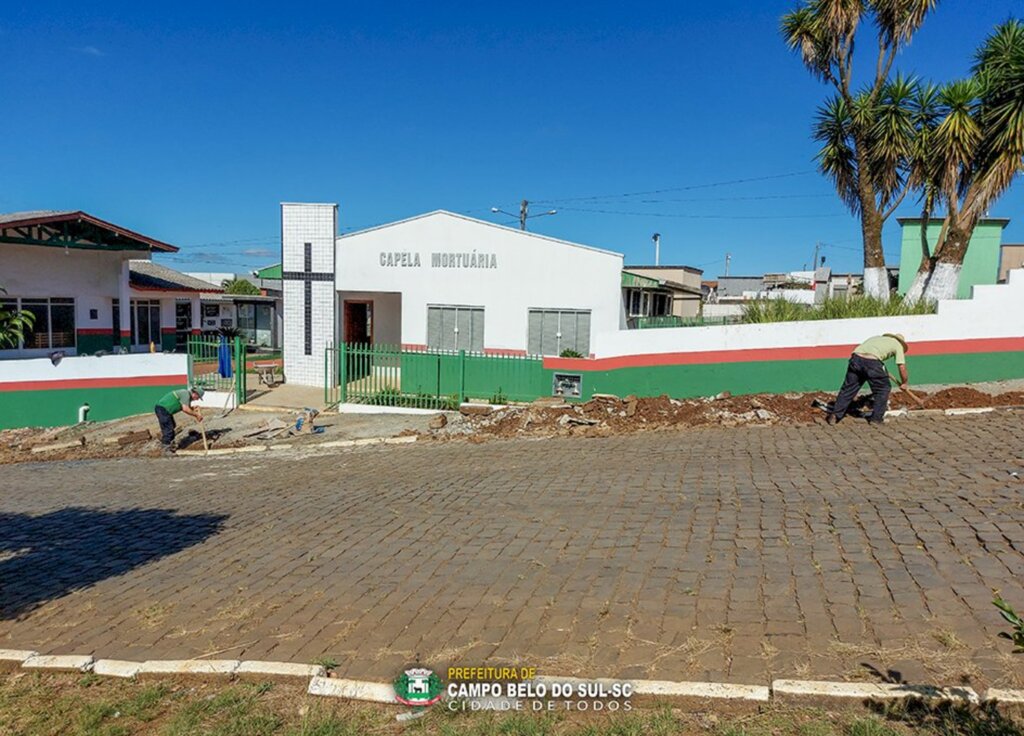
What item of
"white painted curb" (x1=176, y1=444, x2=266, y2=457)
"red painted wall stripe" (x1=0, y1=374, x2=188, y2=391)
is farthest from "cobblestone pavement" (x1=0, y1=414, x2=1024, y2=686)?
"red painted wall stripe" (x1=0, y1=374, x2=188, y2=391)

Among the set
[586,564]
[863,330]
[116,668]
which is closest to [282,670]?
[116,668]

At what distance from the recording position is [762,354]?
13.4 metres

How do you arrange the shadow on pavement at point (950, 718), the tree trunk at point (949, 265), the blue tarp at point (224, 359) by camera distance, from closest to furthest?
the shadow on pavement at point (950, 718)
the tree trunk at point (949, 265)
the blue tarp at point (224, 359)

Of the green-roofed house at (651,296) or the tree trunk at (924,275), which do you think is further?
the green-roofed house at (651,296)

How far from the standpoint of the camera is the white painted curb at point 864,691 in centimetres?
316

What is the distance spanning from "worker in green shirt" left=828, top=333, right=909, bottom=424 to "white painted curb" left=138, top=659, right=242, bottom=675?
30.4 feet

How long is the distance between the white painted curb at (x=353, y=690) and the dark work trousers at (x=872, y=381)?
8.87m

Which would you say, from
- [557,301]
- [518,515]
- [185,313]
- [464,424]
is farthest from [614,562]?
[185,313]

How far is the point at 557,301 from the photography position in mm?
19422

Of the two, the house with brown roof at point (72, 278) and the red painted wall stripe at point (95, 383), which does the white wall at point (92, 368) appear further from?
the house with brown roof at point (72, 278)

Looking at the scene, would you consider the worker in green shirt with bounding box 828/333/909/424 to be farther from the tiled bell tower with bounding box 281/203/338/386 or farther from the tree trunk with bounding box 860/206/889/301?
the tiled bell tower with bounding box 281/203/338/386

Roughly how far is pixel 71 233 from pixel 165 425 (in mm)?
12213

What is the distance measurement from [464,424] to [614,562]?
8.90 metres

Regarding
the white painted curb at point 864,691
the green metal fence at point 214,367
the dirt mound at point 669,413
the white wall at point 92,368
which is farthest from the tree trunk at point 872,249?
the white wall at point 92,368
